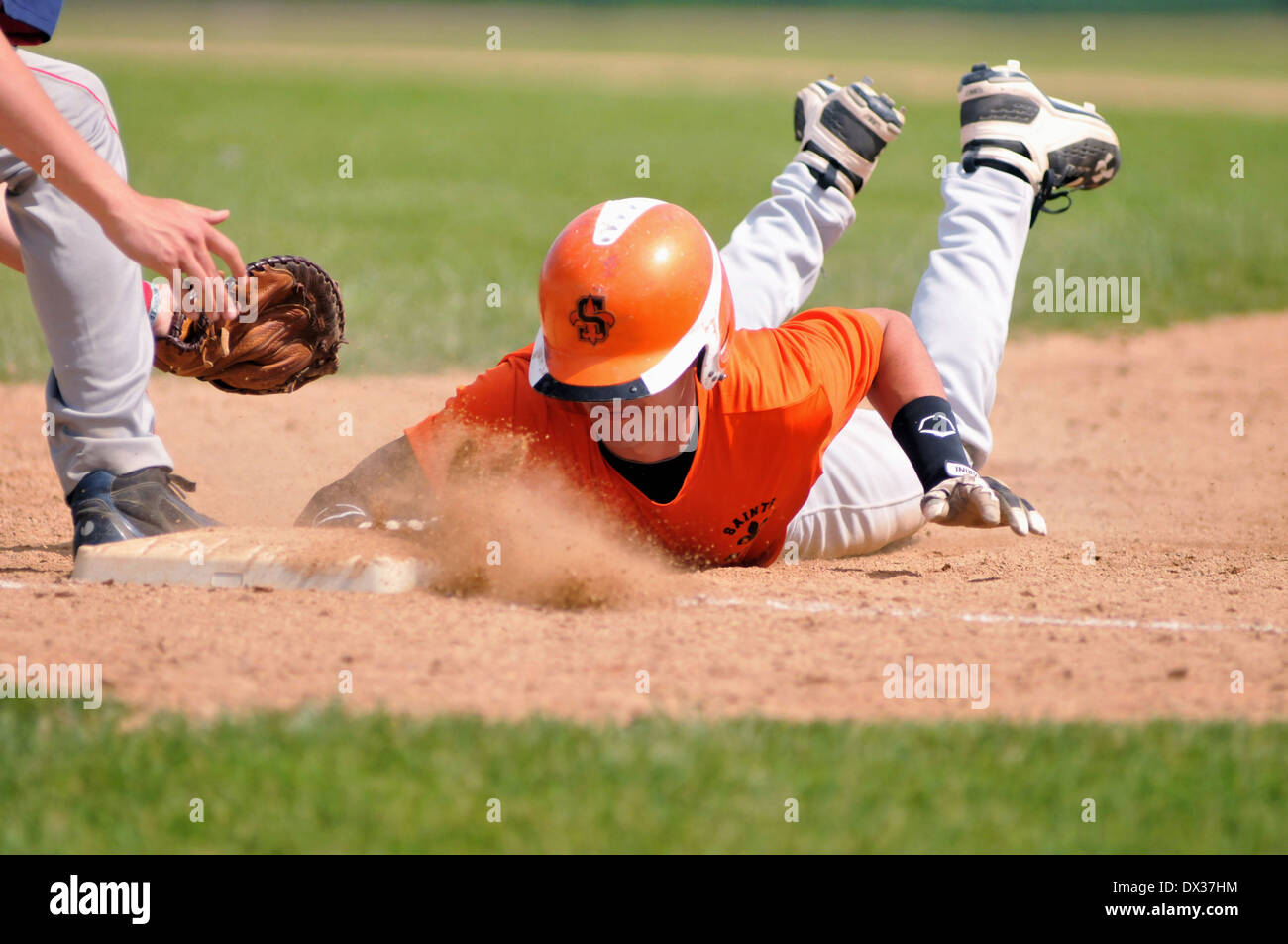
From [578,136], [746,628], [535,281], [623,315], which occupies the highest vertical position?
[578,136]

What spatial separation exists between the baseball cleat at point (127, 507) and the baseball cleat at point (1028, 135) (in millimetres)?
2907

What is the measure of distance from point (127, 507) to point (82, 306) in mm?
557

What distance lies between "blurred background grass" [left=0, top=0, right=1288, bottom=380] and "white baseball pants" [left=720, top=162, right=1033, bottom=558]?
2.79 meters

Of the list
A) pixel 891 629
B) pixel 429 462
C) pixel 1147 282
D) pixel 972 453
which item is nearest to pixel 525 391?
pixel 429 462

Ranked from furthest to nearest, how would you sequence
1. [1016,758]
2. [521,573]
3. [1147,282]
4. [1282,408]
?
[1147,282] → [1282,408] → [521,573] → [1016,758]

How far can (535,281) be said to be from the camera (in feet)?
32.7

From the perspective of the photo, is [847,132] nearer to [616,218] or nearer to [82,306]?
[616,218]

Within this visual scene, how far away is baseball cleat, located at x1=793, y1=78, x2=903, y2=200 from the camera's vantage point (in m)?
5.04

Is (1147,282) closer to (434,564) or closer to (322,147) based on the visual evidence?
(434,564)

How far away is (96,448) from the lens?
12.9ft

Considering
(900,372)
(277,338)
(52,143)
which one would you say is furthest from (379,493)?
(900,372)

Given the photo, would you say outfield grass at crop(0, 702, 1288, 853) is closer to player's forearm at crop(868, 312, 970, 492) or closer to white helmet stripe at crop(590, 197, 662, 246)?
player's forearm at crop(868, 312, 970, 492)

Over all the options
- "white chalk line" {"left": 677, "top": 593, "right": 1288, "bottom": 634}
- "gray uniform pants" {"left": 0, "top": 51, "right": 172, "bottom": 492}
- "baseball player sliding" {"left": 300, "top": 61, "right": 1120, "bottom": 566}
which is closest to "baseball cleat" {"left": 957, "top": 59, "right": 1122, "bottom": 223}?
"baseball player sliding" {"left": 300, "top": 61, "right": 1120, "bottom": 566}
